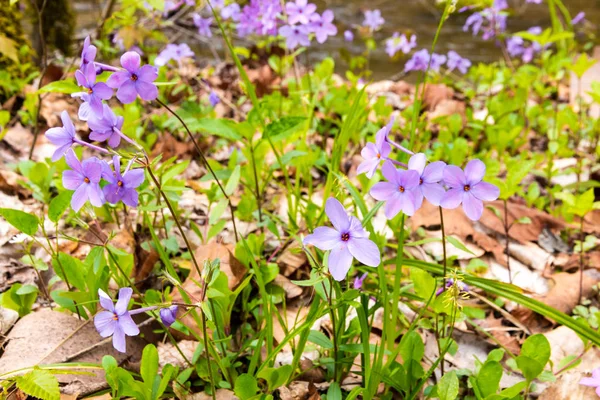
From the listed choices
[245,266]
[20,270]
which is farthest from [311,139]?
[20,270]

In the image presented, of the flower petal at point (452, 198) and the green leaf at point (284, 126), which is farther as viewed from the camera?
the green leaf at point (284, 126)

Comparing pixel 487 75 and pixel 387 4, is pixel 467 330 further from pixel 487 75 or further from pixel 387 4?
pixel 387 4

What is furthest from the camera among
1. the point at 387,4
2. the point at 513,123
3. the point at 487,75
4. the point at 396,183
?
the point at 387,4

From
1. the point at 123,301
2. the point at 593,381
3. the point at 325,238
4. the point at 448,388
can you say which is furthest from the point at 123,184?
the point at 593,381

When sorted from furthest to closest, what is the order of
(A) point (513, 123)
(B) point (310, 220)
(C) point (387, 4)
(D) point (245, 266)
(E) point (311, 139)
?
(C) point (387, 4), (A) point (513, 123), (E) point (311, 139), (B) point (310, 220), (D) point (245, 266)

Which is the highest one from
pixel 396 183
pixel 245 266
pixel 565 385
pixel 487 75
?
pixel 396 183

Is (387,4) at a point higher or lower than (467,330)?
lower

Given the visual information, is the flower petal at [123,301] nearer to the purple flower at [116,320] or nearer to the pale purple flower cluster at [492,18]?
the purple flower at [116,320]

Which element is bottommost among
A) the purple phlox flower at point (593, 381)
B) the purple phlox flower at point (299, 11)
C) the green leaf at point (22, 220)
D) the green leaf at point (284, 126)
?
the purple phlox flower at point (593, 381)

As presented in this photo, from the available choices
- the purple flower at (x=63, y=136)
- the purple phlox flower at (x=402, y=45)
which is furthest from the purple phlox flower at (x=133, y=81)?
the purple phlox flower at (x=402, y=45)
